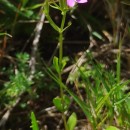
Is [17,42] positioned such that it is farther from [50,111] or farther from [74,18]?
[50,111]

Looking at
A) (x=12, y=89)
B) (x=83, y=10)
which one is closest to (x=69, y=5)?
(x=12, y=89)

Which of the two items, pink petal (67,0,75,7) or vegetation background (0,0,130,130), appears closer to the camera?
pink petal (67,0,75,7)

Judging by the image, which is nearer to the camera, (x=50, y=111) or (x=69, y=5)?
(x=69, y=5)

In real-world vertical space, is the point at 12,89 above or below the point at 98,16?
below

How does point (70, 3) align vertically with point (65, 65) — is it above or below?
above

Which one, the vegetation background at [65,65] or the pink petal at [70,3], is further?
the vegetation background at [65,65]

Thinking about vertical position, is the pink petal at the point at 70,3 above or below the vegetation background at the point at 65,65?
above

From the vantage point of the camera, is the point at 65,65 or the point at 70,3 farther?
the point at 65,65

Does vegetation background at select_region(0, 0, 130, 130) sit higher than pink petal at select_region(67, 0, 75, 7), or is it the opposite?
pink petal at select_region(67, 0, 75, 7)
